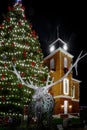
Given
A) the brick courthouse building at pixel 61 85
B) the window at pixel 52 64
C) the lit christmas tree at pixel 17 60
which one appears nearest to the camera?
the lit christmas tree at pixel 17 60

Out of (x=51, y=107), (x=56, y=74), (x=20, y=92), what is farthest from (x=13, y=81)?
(x=56, y=74)

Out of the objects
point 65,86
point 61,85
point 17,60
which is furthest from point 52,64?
point 17,60

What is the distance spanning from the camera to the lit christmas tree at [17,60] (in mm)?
27375

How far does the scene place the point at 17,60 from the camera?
28.5 metres

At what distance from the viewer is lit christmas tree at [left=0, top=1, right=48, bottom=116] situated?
89.8ft

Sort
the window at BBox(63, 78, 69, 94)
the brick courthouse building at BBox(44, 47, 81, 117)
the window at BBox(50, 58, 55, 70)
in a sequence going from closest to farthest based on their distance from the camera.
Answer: the brick courthouse building at BBox(44, 47, 81, 117) → the window at BBox(63, 78, 69, 94) → the window at BBox(50, 58, 55, 70)

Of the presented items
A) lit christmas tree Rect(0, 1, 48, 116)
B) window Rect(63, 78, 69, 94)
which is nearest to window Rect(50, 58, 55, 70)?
window Rect(63, 78, 69, 94)

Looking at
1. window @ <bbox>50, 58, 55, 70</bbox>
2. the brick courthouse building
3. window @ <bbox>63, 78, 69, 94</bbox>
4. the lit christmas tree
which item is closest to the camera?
the lit christmas tree

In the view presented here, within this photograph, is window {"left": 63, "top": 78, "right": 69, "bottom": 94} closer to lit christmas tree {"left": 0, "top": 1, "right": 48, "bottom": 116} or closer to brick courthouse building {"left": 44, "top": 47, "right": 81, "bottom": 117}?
brick courthouse building {"left": 44, "top": 47, "right": 81, "bottom": 117}

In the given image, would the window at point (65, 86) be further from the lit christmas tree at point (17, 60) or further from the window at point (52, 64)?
the lit christmas tree at point (17, 60)

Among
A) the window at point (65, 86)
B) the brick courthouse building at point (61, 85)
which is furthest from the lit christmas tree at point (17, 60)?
the window at point (65, 86)

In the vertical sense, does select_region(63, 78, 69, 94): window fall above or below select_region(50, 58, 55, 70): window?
below

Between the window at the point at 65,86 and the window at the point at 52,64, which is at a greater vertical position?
the window at the point at 52,64

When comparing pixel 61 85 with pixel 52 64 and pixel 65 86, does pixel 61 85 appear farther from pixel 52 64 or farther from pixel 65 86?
pixel 52 64
